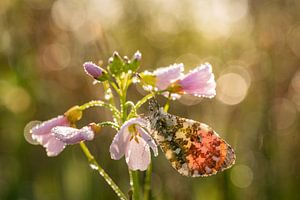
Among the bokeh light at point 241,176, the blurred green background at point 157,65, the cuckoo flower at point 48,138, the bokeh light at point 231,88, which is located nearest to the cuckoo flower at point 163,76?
the cuckoo flower at point 48,138

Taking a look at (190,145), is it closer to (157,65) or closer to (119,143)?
(119,143)

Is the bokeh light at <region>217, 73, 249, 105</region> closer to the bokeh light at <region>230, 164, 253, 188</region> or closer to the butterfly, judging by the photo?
the bokeh light at <region>230, 164, 253, 188</region>

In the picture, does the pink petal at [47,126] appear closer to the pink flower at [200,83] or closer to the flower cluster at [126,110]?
the flower cluster at [126,110]

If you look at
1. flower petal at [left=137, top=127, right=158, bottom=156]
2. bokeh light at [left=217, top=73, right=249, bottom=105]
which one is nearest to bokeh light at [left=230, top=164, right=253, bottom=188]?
flower petal at [left=137, top=127, right=158, bottom=156]

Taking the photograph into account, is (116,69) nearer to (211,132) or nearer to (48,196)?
(211,132)

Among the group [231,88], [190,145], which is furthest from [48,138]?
[231,88]

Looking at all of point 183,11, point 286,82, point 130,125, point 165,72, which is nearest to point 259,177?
point 165,72
